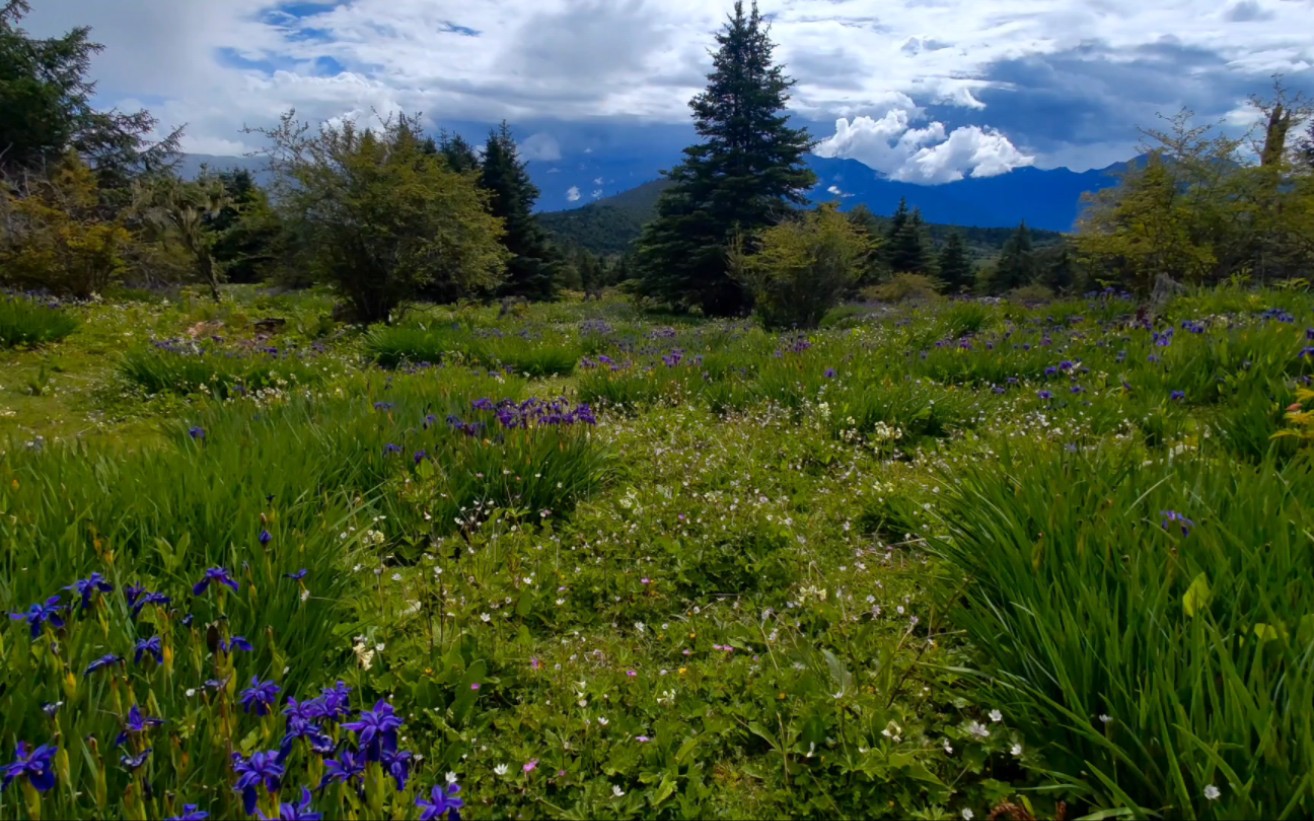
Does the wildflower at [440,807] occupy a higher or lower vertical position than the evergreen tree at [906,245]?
lower

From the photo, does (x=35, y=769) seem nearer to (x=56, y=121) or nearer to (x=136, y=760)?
(x=136, y=760)

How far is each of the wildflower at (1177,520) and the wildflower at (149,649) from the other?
2.98 meters

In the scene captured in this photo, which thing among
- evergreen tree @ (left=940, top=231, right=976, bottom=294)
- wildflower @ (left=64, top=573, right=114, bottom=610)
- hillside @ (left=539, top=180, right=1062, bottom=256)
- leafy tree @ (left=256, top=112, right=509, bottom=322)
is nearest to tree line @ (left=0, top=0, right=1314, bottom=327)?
leafy tree @ (left=256, top=112, right=509, bottom=322)

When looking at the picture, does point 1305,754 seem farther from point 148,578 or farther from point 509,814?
point 148,578

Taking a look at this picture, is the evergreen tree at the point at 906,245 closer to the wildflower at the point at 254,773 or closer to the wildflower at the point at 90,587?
the wildflower at the point at 90,587

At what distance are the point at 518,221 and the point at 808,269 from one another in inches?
727

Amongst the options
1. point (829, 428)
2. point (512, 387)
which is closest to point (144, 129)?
point (512, 387)

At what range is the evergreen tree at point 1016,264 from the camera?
46281mm

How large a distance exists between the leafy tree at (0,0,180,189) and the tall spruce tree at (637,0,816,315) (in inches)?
709

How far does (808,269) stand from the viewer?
14344 mm

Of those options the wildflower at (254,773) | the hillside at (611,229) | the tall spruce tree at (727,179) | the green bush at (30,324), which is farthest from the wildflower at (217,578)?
the hillside at (611,229)

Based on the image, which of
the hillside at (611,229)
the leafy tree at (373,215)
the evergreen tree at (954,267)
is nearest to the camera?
the leafy tree at (373,215)

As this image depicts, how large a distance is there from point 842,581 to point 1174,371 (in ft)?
13.0

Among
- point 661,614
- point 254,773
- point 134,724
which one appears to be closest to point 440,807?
point 254,773
